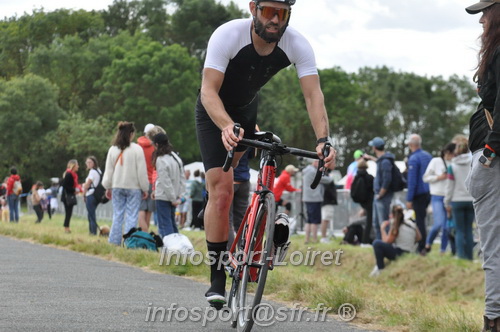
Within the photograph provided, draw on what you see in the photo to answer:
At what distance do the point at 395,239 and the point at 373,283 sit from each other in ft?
3.93

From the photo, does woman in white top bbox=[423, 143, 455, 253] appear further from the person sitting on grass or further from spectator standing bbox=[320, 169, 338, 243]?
spectator standing bbox=[320, 169, 338, 243]

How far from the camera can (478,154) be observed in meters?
6.08

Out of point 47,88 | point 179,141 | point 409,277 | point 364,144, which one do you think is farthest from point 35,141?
point 409,277

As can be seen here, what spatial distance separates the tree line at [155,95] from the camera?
229ft

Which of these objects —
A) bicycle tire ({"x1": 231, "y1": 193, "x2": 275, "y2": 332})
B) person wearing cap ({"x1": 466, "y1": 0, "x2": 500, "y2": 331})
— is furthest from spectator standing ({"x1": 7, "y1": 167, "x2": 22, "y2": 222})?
person wearing cap ({"x1": 466, "y1": 0, "x2": 500, "y2": 331})

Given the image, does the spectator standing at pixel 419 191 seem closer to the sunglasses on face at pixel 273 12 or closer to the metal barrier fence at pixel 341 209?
the metal barrier fence at pixel 341 209

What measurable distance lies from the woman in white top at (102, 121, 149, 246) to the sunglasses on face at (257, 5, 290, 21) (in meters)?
9.59

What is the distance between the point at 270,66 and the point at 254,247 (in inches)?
51.0

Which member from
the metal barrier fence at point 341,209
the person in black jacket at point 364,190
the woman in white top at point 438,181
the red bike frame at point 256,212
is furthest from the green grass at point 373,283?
the metal barrier fence at point 341,209

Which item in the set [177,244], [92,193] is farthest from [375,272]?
[92,193]

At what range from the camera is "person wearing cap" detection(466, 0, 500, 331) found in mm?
5805

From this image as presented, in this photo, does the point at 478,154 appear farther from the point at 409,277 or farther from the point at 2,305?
the point at 409,277

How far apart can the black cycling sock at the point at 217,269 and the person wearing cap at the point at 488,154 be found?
1.84 metres

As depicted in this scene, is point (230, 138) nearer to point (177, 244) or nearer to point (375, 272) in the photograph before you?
point (177, 244)
